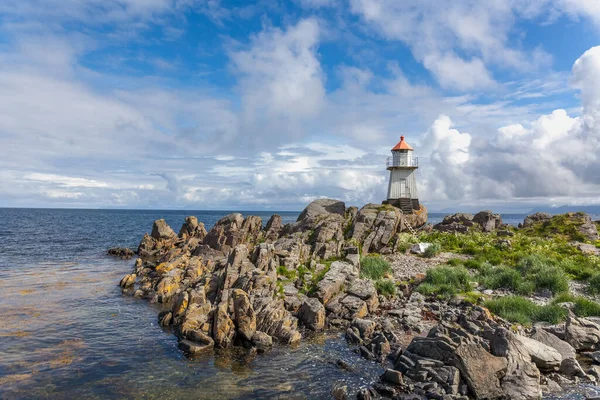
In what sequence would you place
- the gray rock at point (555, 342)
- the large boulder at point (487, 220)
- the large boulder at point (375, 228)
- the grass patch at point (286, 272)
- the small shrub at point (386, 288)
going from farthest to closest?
1. the large boulder at point (487, 220)
2. the large boulder at point (375, 228)
3. the grass patch at point (286, 272)
4. the small shrub at point (386, 288)
5. the gray rock at point (555, 342)

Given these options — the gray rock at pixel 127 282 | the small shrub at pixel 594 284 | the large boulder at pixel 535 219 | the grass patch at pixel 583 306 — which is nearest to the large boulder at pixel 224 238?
the gray rock at pixel 127 282

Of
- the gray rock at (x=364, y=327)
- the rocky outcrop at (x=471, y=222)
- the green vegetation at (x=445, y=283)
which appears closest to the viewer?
the gray rock at (x=364, y=327)

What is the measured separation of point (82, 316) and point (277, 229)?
33.0 metres

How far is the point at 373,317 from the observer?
82.4ft

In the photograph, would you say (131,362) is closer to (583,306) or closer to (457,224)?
(583,306)

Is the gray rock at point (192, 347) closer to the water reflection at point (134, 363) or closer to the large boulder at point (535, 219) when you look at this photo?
the water reflection at point (134, 363)

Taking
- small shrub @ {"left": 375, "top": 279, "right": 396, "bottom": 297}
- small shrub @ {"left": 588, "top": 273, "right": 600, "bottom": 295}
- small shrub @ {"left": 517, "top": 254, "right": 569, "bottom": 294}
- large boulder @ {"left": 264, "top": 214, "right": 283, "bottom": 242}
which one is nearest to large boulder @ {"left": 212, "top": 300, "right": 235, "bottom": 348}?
Answer: small shrub @ {"left": 375, "top": 279, "right": 396, "bottom": 297}

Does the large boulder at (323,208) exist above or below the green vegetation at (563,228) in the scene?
above

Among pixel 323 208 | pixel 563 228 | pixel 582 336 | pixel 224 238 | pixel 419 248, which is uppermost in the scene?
pixel 323 208

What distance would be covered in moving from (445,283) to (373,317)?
8345 mm

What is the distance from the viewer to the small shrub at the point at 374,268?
3285 cm

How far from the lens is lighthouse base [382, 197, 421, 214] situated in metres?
61.9

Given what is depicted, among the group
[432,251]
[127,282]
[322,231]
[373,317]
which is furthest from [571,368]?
[127,282]

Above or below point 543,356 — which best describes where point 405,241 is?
above
